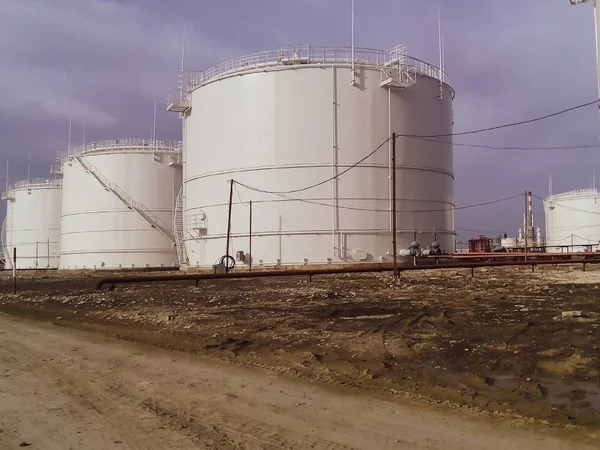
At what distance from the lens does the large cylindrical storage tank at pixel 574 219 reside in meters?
57.2

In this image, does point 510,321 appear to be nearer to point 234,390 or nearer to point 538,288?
point 234,390

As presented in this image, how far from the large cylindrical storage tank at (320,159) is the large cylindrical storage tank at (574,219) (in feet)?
99.6

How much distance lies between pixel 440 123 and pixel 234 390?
103ft

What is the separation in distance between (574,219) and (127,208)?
45.4 metres

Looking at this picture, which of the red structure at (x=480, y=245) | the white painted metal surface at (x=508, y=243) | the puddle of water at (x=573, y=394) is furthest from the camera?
the white painted metal surface at (x=508, y=243)

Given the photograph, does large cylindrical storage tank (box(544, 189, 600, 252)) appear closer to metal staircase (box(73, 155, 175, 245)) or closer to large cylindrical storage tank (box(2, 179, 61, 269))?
metal staircase (box(73, 155, 175, 245))

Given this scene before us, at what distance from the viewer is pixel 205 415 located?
207 inches

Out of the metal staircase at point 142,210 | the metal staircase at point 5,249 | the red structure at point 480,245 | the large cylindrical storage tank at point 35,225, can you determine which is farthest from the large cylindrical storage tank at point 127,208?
the red structure at point 480,245

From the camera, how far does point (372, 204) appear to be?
31188 mm

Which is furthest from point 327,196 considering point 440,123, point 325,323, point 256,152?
point 325,323

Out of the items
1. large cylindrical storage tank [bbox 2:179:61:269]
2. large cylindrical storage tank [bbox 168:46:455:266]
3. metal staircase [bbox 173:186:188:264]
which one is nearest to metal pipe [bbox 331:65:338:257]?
large cylindrical storage tank [bbox 168:46:455:266]

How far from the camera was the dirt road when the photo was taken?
4.54 meters

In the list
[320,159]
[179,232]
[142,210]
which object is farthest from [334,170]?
[142,210]

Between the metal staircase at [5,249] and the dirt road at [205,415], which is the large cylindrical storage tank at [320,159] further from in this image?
the metal staircase at [5,249]
